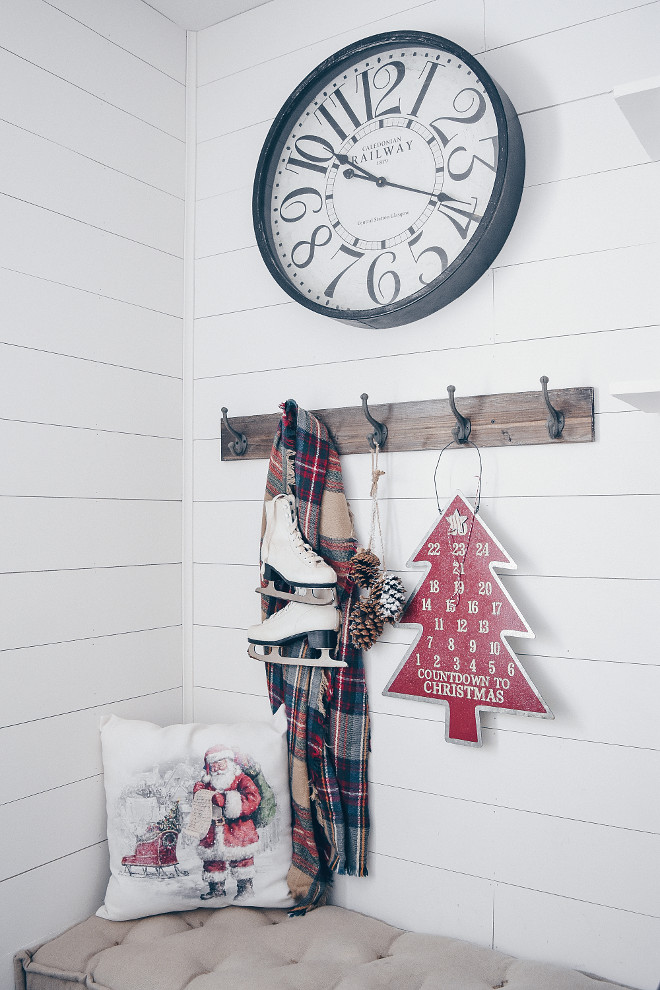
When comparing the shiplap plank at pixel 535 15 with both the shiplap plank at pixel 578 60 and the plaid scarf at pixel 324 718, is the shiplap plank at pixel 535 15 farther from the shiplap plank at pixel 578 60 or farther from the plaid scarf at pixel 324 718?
the plaid scarf at pixel 324 718

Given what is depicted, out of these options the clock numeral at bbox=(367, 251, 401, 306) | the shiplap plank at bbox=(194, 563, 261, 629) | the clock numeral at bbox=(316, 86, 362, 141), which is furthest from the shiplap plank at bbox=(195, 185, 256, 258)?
the shiplap plank at bbox=(194, 563, 261, 629)

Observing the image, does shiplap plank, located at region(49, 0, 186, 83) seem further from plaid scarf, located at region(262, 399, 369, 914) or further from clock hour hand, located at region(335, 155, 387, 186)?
plaid scarf, located at region(262, 399, 369, 914)

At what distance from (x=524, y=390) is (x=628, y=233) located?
31cm

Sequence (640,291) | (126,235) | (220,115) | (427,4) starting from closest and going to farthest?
(640,291) → (427,4) → (126,235) → (220,115)

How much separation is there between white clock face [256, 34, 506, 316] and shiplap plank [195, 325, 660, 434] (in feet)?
0.45

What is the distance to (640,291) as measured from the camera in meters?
1.32

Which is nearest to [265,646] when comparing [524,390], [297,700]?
[297,700]

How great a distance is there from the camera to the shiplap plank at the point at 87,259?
1494 mm

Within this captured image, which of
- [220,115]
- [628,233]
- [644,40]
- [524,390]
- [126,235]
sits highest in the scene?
[220,115]

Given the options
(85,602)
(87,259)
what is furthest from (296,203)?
(85,602)

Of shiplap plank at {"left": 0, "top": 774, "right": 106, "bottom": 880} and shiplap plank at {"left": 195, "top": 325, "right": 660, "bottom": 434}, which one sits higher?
shiplap plank at {"left": 195, "top": 325, "right": 660, "bottom": 434}

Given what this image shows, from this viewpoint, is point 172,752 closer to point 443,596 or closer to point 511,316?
point 443,596

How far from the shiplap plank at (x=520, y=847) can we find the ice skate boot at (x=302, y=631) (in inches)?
11.6

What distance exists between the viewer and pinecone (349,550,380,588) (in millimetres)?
1485
